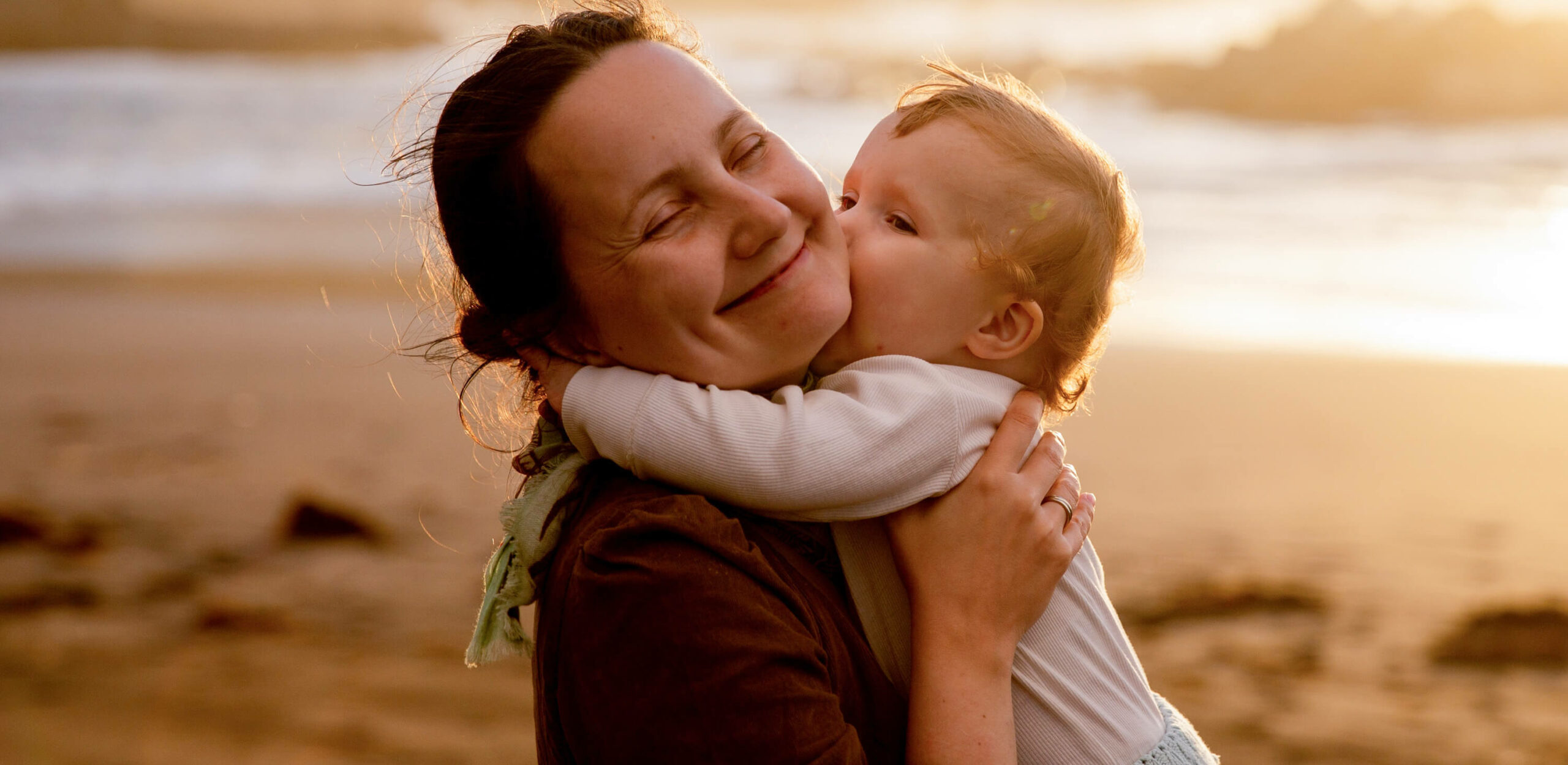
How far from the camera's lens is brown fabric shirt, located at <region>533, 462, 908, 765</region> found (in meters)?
1.54

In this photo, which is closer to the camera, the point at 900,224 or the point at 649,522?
the point at 649,522

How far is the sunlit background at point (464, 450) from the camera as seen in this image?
15.7ft

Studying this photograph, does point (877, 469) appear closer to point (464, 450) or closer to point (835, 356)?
point (835, 356)

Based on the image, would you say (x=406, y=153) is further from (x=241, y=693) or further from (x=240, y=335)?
(x=240, y=335)

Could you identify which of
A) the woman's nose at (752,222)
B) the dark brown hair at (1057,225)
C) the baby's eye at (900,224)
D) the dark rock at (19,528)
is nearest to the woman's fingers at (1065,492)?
the dark brown hair at (1057,225)

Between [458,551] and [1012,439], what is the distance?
4.68m

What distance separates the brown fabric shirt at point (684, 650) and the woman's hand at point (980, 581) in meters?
0.16

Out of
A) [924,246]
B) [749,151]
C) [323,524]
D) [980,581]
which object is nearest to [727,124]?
[749,151]

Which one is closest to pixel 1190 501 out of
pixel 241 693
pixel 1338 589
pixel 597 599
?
pixel 1338 589

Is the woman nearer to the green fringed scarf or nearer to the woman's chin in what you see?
the green fringed scarf

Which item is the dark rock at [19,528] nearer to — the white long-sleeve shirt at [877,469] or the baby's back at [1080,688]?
the white long-sleeve shirt at [877,469]

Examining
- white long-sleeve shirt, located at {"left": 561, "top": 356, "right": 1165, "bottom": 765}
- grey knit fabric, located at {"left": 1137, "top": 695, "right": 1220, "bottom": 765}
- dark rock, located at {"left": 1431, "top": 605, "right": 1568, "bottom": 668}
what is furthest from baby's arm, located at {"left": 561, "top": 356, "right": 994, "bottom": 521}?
dark rock, located at {"left": 1431, "top": 605, "right": 1568, "bottom": 668}

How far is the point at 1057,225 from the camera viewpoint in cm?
230

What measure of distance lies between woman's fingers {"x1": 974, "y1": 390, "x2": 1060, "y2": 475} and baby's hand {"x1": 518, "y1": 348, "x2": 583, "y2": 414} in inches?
25.9
